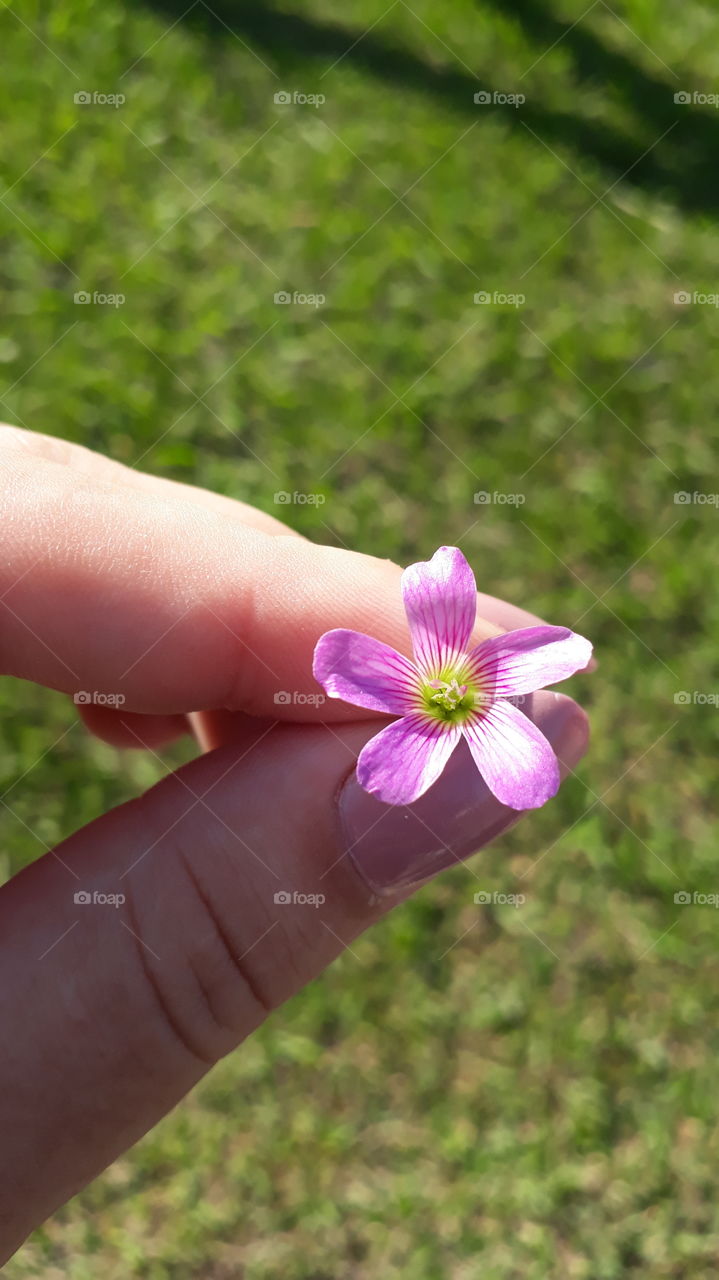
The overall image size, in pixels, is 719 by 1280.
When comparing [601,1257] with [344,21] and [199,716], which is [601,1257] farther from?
[344,21]

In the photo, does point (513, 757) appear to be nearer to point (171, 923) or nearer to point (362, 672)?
point (362, 672)

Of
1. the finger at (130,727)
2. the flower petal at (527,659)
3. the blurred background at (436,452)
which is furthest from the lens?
the blurred background at (436,452)

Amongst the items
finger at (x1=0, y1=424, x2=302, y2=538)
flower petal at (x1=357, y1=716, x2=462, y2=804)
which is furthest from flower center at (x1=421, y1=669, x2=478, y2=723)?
finger at (x1=0, y1=424, x2=302, y2=538)

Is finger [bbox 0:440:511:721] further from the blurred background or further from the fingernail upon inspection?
the blurred background

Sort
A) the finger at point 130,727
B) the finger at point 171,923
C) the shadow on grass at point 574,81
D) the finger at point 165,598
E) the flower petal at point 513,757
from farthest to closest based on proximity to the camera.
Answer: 1. the shadow on grass at point 574,81
2. the finger at point 130,727
3. the finger at point 165,598
4. the finger at point 171,923
5. the flower petal at point 513,757

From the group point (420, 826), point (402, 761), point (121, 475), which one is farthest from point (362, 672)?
point (121, 475)

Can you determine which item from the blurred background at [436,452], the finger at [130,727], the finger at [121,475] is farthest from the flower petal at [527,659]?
the blurred background at [436,452]

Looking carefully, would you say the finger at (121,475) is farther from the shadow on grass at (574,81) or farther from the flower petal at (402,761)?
the shadow on grass at (574,81)
